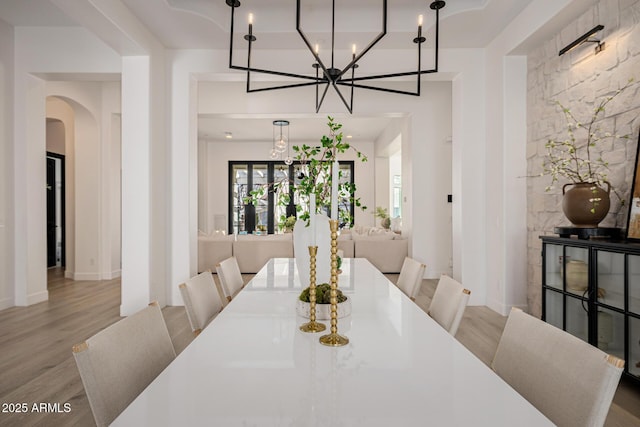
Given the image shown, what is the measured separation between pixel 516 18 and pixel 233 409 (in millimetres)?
3917

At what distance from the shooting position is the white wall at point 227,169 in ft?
31.4

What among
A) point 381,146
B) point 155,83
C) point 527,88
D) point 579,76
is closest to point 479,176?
point 527,88

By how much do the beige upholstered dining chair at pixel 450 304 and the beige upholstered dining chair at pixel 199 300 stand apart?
1077mm

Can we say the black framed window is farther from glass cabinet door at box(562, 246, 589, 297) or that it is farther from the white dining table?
the white dining table

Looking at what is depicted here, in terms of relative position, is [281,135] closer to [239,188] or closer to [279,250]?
[239,188]

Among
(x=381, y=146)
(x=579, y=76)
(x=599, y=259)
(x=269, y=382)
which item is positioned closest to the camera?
(x=269, y=382)

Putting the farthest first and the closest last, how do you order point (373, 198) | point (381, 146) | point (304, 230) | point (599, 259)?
point (373, 198) < point (381, 146) < point (599, 259) < point (304, 230)

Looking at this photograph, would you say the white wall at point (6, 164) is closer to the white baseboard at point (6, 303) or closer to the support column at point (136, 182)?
the white baseboard at point (6, 303)

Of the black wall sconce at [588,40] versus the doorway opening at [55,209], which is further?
the doorway opening at [55,209]

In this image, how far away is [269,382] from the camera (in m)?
0.83

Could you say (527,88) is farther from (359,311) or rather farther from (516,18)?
(359,311)

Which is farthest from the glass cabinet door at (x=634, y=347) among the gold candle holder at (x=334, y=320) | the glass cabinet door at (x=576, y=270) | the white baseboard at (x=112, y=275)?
A: the white baseboard at (x=112, y=275)

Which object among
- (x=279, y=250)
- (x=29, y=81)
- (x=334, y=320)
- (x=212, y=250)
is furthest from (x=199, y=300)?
(x=212, y=250)

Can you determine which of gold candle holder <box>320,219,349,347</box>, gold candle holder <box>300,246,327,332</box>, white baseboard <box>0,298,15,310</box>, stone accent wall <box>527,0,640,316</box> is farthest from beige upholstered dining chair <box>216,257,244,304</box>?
white baseboard <box>0,298,15,310</box>
